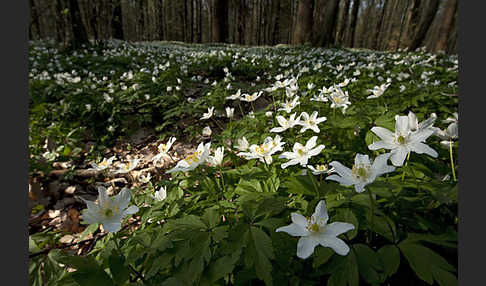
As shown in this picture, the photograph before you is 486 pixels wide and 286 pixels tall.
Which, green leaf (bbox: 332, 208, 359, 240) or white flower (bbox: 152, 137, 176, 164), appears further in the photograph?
white flower (bbox: 152, 137, 176, 164)

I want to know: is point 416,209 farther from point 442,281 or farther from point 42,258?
point 42,258

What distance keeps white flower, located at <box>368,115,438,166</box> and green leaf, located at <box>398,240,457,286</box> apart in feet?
1.21

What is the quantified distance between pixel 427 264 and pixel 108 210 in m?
1.43

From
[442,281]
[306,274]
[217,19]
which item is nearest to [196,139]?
[306,274]

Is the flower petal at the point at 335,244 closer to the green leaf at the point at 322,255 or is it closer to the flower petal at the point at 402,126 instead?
the green leaf at the point at 322,255

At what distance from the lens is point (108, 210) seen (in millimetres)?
1209

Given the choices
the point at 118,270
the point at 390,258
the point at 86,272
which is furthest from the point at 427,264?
the point at 86,272

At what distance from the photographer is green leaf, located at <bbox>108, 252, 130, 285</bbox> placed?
3.56 feet

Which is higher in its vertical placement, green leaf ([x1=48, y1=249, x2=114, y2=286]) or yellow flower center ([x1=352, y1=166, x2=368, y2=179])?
yellow flower center ([x1=352, y1=166, x2=368, y2=179])

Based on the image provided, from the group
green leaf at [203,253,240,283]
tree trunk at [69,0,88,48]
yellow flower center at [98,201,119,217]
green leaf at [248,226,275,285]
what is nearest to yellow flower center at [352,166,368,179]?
green leaf at [248,226,275,285]

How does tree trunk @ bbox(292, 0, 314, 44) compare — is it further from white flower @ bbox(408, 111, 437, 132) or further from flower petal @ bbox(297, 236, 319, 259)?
flower petal @ bbox(297, 236, 319, 259)

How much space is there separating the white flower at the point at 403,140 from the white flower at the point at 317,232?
42 centimetres

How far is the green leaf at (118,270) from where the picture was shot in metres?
1.09

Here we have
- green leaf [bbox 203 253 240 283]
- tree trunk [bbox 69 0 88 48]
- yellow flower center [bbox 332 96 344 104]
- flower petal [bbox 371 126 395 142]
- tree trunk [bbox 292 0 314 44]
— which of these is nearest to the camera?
green leaf [bbox 203 253 240 283]
